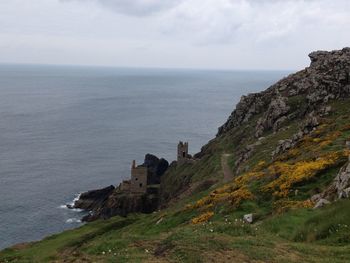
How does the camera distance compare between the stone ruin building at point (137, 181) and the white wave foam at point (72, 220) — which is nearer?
the white wave foam at point (72, 220)

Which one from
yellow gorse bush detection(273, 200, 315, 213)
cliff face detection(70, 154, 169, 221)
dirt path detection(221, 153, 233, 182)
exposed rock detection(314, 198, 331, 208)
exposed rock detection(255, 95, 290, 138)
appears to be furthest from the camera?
cliff face detection(70, 154, 169, 221)

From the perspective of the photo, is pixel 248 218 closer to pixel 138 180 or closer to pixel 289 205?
pixel 289 205

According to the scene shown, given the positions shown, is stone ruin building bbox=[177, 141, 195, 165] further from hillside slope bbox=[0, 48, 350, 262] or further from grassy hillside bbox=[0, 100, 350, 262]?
grassy hillside bbox=[0, 100, 350, 262]

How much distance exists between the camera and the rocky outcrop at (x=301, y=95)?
7938cm

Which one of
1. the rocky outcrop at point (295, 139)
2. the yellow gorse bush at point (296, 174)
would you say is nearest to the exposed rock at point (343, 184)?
the yellow gorse bush at point (296, 174)

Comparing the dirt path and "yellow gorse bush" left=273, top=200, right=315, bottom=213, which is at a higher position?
"yellow gorse bush" left=273, top=200, right=315, bottom=213

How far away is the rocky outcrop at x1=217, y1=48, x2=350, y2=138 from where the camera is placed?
7938cm

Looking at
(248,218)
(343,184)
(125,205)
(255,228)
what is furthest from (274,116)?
(255,228)

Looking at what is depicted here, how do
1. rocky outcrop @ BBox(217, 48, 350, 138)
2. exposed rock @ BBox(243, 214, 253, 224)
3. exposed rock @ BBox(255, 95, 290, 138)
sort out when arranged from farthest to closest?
exposed rock @ BBox(255, 95, 290, 138)
rocky outcrop @ BBox(217, 48, 350, 138)
exposed rock @ BBox(243, 214, 253, 224)

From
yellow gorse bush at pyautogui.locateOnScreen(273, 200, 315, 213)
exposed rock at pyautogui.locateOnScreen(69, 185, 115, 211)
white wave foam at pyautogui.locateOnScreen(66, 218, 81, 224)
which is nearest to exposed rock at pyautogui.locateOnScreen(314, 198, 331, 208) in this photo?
yellow gorse bush at pyautogui.locateOnScreen(273, 200, 315, 213)

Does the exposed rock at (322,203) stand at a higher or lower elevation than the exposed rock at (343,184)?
lower

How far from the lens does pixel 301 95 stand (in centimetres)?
9219

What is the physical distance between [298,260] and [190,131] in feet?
581

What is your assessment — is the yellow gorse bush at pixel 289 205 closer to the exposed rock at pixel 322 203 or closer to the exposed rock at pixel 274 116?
the exposed rock at pixel 322 203
